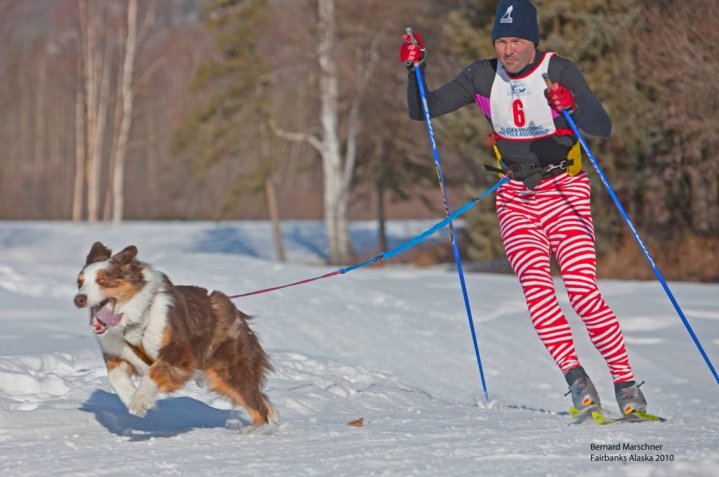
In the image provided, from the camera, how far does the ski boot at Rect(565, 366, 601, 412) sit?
6.25 m

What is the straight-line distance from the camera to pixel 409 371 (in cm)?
1165

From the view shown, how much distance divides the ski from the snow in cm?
18

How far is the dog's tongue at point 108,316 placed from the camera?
18.9 feet

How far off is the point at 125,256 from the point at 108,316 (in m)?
0.39

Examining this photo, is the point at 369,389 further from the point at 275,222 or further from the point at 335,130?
the point at 275,222

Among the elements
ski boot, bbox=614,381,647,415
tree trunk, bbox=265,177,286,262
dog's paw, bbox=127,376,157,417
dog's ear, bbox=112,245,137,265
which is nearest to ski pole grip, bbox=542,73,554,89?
ski boot, bbox=614,381,647,415

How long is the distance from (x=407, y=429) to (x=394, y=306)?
9.11m

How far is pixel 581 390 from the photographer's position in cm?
631

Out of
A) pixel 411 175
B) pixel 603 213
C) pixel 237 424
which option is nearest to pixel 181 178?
pixel 411 175

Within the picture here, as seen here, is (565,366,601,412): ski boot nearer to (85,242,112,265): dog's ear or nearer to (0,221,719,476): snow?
(0,221,719,476): snow

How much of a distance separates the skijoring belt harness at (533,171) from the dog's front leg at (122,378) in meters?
2.63

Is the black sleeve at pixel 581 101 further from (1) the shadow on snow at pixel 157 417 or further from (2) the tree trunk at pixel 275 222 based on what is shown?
(2) the tree trunk at pixel 275 222

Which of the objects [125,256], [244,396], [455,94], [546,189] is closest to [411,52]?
[455,94]

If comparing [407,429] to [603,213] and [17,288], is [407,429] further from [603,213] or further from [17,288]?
[603,213]
